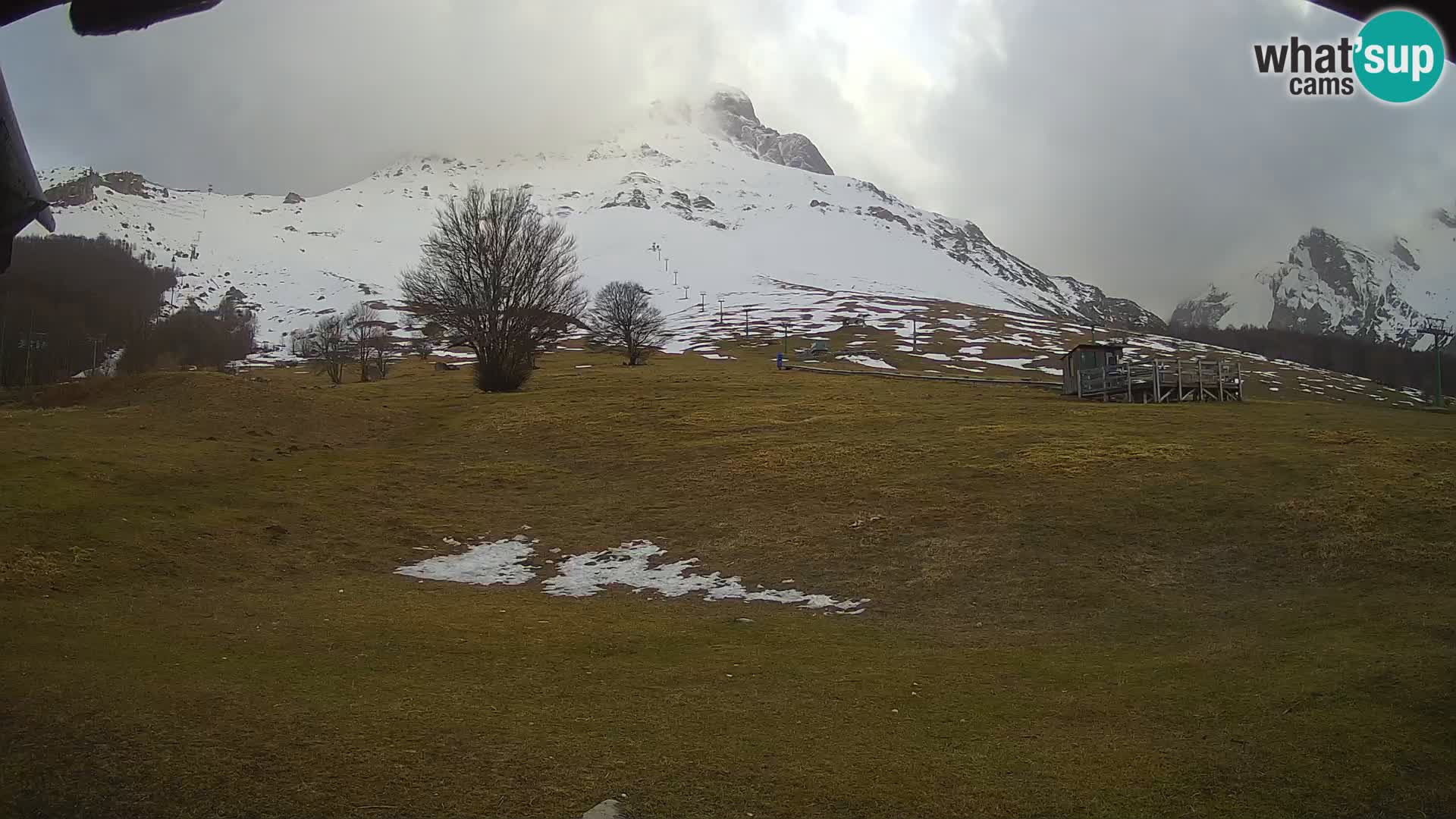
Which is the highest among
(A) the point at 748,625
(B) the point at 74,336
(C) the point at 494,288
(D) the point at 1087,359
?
(C) the point at 494,288

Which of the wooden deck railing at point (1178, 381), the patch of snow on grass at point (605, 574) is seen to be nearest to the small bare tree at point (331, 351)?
the patch of snow on grass at point (605, 574)

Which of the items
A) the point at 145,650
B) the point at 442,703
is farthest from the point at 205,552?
the point at 442,703

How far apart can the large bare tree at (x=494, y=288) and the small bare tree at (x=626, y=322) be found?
37.5 m

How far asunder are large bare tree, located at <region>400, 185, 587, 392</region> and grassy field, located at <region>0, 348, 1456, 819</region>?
19140 mm

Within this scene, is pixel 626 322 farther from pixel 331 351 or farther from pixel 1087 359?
pixel 1087 359

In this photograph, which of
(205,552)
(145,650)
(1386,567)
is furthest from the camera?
(205,552)

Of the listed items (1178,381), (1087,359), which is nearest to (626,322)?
(1087,359)

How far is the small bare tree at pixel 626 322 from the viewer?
103 metres

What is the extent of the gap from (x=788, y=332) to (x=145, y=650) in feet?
509

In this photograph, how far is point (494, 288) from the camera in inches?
2394

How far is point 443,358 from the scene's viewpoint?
467 feet

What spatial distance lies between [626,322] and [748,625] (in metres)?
85.4

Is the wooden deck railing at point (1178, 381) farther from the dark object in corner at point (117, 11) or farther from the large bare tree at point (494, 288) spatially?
the dark object in corner at point (117, 11)

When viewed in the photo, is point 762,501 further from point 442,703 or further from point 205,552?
point 442,703
